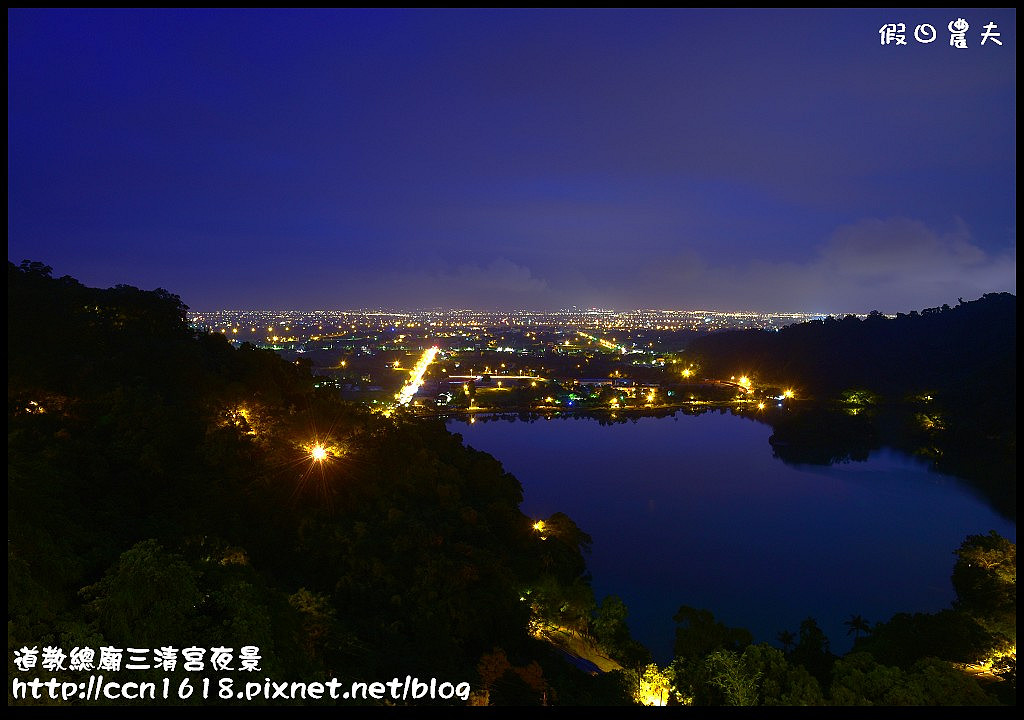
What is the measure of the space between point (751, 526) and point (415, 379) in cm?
2575

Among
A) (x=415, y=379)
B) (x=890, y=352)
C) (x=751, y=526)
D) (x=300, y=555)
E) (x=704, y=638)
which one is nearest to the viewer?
(x=704, y=638)

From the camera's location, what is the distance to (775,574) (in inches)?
434

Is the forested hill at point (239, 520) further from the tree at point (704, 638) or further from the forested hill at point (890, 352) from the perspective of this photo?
the forested hill at point (890, 352)

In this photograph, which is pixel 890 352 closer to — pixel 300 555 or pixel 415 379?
pixel 415 379

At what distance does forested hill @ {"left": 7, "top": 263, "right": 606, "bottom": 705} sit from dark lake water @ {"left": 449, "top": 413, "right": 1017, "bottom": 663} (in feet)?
5.65

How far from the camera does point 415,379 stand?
36.0 m

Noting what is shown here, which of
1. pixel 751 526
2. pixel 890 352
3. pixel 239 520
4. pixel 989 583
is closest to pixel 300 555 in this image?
pixel 239 520

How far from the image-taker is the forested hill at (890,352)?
98.3 feet

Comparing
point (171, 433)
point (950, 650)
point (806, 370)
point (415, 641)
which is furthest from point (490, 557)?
point (806, 370)

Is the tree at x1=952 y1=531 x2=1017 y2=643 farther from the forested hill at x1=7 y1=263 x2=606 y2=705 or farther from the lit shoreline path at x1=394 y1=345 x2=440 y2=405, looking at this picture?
→ the lit shoreline path at x1=394 y1=345 x2=440 y2=405

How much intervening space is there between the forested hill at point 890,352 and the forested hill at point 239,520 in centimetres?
2475

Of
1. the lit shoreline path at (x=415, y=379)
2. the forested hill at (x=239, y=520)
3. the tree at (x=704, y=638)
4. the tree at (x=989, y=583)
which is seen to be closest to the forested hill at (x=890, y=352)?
the tree at (x=989, y=583)

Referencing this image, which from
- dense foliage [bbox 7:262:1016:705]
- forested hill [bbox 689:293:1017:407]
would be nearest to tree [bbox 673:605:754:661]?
dense foliage [bbox 7:262:1016:705]

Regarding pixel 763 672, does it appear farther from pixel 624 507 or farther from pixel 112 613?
pixel 624 507
